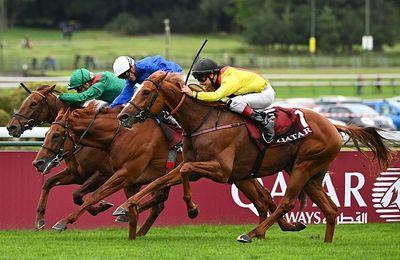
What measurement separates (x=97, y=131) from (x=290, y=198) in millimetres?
1945

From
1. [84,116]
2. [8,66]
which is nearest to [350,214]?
[84,116]

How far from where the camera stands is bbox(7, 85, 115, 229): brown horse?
10719mm

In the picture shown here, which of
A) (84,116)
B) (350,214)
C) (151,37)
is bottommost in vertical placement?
(151,37)

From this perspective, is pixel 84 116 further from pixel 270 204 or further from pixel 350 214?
pixel 350 214

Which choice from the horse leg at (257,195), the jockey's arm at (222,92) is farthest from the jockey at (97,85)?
the horse leg at (257,195)

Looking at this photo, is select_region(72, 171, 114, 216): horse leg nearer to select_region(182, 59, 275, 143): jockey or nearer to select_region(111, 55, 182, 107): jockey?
select_region(111, 55, 182, 107): jockey

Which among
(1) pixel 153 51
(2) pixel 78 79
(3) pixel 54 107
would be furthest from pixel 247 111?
(1) pixel 153 51

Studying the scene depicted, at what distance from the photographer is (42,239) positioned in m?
10.3

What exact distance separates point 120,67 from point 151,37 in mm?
72402

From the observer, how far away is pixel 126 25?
84000 millimetres

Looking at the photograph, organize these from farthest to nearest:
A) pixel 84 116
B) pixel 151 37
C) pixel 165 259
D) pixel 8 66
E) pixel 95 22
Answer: pixel 95 22, pixel 151 37, pixel 8 66, pixel 84 116, pixel 165 259

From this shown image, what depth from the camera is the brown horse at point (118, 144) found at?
1005cm

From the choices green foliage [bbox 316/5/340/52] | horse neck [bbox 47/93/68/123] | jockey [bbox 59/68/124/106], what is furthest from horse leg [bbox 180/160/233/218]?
green foliage [bbox 316/5/340/52]

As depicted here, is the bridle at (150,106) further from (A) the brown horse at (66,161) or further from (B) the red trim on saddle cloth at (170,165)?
(A) the brown horse at (66,161)
